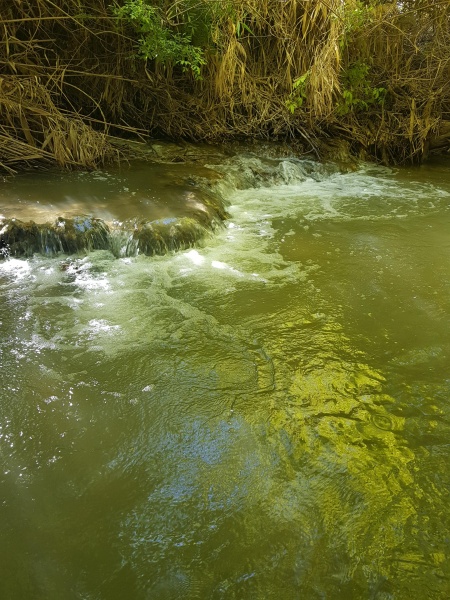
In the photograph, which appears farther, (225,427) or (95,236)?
(95,236)

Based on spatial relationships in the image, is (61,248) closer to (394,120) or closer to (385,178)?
(385,178)

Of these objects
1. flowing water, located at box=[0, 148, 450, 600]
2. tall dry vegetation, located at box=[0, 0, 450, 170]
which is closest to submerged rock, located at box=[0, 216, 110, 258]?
flowing water, located at box=[0, 148, 450, 600]

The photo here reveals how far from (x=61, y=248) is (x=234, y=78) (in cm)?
380

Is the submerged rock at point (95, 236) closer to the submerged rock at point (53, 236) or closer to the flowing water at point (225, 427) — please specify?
the submerged rock at point (53, 236)

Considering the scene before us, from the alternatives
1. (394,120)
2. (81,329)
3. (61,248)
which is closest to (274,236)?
(61,248)

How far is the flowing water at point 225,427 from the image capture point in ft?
4.93

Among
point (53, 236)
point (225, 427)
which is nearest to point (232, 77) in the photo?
point (53, 236)

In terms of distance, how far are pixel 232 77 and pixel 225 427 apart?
5.30m

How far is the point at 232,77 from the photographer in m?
6.05

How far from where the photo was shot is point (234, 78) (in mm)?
6156

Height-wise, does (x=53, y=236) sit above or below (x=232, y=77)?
below

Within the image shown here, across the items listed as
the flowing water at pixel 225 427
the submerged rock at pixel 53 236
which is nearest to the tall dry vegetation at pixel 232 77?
the submerged rock at pixel 53 236

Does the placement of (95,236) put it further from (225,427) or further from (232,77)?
(232,77)

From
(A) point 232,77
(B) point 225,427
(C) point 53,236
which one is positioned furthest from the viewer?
(A) point 232,77
